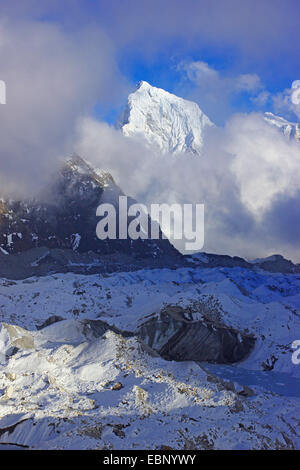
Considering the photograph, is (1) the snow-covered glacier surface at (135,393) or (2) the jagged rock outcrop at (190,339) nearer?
(1) the snow-covered glacier surface at (135,393)

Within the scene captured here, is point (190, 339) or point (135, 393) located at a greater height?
point (135, 393)

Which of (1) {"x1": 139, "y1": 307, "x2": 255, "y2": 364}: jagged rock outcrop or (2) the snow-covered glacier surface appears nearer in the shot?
(2) the snow-covered glacier surface

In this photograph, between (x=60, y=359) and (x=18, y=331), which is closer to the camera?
(x=60, y=359)

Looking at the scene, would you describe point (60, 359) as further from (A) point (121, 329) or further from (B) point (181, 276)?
(B) point (181, 276)

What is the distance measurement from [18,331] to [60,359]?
11.4 m

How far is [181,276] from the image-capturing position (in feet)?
553

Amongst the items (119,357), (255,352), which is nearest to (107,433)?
(119,357)

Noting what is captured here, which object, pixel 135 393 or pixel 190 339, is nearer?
pixel 135 393

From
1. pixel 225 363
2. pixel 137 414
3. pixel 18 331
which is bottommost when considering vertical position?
pixel 225 363
